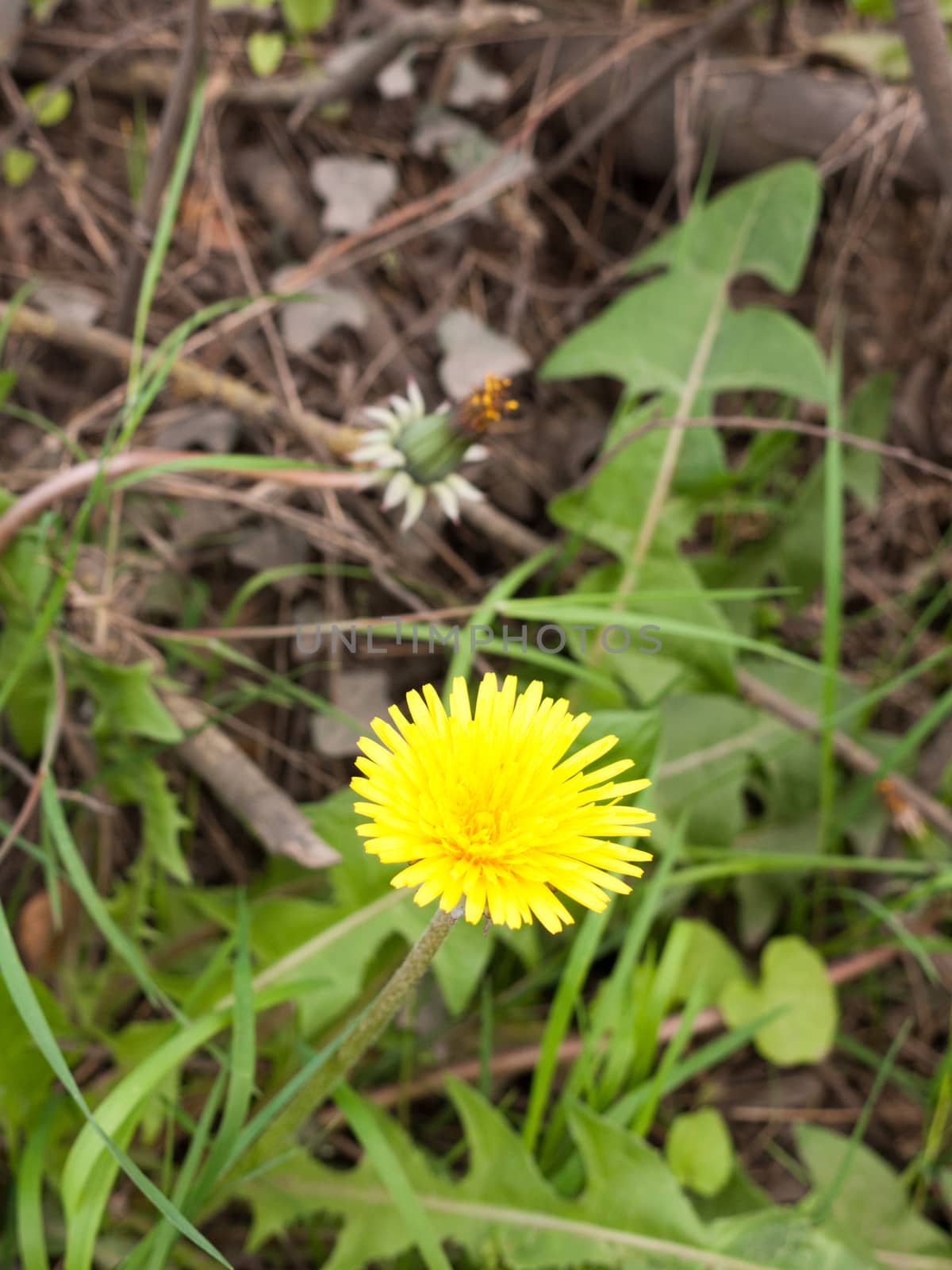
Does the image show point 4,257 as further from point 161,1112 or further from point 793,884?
point 793,884

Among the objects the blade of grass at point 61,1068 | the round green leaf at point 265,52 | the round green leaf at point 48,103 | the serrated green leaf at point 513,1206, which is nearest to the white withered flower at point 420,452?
the blade of grass at point 61,1068

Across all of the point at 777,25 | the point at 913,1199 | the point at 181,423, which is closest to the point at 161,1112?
the point at 181,423

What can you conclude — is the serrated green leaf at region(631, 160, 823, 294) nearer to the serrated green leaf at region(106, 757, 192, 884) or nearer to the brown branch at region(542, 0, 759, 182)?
the brown branch at region(542, 0, 759, 182)

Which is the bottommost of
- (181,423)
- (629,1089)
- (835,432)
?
(629,1089)

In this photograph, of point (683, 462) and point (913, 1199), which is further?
point (683, 462)

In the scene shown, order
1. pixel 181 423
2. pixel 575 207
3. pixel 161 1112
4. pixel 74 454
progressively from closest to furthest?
pixel 161 1112 → pixel 74 454 → pixel 181 423 → pixel 575 207

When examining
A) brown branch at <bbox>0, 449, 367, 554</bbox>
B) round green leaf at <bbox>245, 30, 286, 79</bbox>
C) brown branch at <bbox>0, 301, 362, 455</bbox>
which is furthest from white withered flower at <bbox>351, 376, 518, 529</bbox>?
round green leaf at <bbox>245, 30, 286, 79</bbox>
